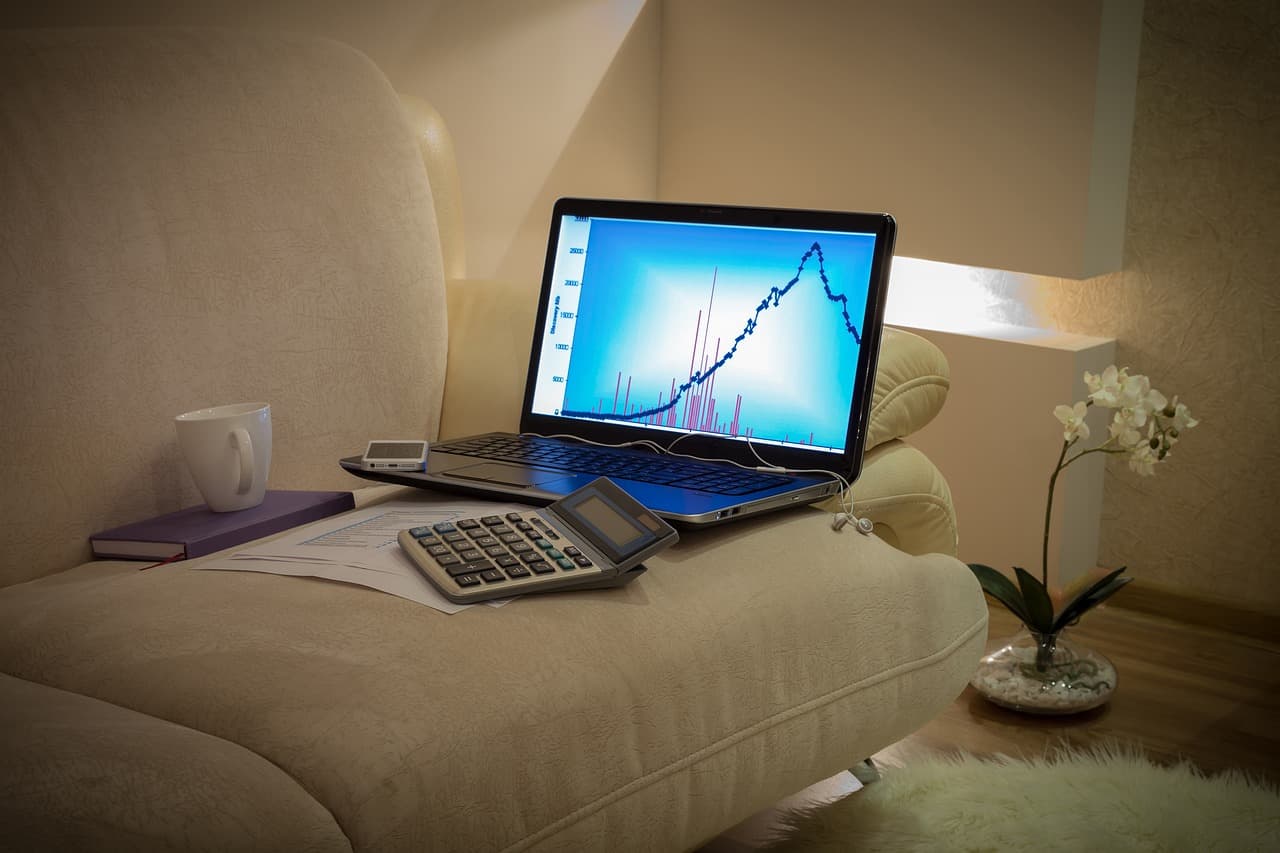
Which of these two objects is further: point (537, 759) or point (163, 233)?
point (163, 233)

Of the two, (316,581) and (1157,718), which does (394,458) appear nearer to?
(316,581)

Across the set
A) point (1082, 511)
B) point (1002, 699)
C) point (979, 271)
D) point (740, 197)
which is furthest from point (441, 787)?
point (740, 197)

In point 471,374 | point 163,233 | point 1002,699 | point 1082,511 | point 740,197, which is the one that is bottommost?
point 1002,699

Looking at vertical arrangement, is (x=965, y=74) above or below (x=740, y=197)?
above

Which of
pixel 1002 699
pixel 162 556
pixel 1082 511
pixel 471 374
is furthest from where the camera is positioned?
pixel 1082 511

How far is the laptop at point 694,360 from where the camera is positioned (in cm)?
115

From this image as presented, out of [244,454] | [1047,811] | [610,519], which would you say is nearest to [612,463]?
[610,519]

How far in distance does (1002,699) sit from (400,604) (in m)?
1.10

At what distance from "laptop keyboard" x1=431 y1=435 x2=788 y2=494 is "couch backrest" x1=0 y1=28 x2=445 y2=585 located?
15 cm

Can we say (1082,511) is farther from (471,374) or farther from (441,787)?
(441,787)

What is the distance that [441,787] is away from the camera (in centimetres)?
68

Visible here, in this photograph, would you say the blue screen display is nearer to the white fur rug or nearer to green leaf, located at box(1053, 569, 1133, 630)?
the white fur rug

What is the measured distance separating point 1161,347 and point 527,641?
1.59 m

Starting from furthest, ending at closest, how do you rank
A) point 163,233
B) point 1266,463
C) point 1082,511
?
point 1082,511, point 1266,463, point 163,233
